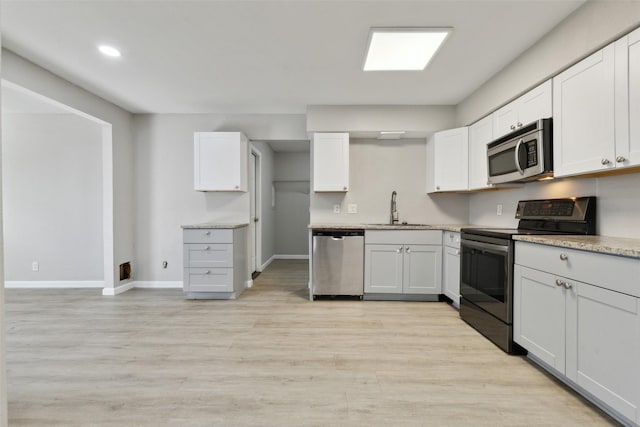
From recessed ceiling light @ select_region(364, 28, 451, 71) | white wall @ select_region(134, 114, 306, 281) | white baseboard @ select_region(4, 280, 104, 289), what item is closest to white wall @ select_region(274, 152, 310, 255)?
white wall @ select_region(134, 114, 306, 281)

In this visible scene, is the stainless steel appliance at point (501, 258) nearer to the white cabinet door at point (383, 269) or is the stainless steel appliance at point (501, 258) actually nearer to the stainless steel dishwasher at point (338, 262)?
the white cabinet door at point (383, 269)

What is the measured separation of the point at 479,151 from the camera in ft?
11.1

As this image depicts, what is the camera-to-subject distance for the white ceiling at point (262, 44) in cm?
208

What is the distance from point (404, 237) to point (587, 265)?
204 cm

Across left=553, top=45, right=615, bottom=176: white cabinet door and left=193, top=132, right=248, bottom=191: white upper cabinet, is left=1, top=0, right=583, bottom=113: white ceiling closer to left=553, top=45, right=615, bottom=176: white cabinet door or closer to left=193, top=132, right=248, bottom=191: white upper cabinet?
left=553, top=45, right=615, bottom=176: white cabinet door

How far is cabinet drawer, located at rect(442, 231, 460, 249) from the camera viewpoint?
3.32m

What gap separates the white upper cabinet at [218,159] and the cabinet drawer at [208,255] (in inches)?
32.1

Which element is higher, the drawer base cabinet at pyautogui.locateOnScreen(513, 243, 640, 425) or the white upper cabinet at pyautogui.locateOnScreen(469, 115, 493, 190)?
the white upper cabinet at pyautogui.locateOnScreen(469, 115, 493, 190)

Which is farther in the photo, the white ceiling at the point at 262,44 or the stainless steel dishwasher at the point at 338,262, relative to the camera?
the stainless steel dishwasher at the point at 338,262

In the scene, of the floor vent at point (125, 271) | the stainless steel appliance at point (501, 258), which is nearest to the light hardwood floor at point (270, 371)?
the stainless steel appliance at point (501, 258)

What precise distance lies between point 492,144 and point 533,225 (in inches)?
33.8

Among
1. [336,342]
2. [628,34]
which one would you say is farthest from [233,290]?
[628,34]

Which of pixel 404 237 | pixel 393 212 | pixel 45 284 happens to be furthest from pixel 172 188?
pixel 404 237

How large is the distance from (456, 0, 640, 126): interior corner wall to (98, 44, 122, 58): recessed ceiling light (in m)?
3.41
